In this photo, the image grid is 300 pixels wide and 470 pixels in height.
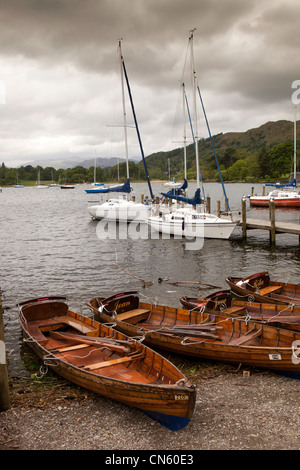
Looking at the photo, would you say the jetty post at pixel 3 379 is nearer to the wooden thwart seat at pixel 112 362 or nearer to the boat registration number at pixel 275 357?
the wooden thwart seat at pixel 112 362

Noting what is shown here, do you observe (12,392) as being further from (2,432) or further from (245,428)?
(245,428)

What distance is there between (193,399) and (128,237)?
31.2 meters

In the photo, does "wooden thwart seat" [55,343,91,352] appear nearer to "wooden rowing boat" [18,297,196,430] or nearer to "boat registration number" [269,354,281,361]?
"wooden rowing boat" [18,297,196,430]

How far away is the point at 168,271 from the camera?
24.8 m

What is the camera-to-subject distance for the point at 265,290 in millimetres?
16094

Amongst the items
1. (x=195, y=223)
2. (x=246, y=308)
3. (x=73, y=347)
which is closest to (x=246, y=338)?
(x=246, y=308)

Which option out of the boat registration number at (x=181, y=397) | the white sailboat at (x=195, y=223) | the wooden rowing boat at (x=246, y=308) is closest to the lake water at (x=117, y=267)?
the white sailboat at (x=195, y=223)

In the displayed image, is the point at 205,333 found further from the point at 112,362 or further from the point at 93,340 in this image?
the point at 93,340

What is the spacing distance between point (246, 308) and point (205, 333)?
3.30 metres

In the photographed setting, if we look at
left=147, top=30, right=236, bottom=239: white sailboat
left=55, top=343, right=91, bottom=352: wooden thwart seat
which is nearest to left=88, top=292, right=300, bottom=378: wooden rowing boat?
left=55, top=343, right=91, bottom=352: wooden thwart seat

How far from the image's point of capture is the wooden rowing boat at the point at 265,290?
15.1 m

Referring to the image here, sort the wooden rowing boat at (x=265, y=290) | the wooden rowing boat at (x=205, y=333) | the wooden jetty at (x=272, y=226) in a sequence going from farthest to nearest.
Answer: the wooden jetty at (x=272, y=226)
the wooden rowing boat at (x=265, y=290)
the wooden rowing boat at (x=205, y=333)

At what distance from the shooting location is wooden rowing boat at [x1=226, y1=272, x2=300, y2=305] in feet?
49.5

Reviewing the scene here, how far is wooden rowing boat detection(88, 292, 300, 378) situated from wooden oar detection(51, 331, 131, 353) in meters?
1.40
